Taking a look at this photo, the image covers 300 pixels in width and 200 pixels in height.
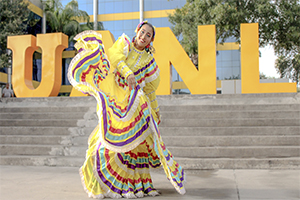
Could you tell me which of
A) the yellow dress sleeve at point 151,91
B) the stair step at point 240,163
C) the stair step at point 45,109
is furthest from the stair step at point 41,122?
the yellow dress sleeve at point 151,91

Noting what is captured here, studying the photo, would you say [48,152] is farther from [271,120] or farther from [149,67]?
[271,120]

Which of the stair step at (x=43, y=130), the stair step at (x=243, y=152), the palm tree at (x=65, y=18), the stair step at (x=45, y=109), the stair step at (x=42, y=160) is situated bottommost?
the stair step at (x=42, y=160)

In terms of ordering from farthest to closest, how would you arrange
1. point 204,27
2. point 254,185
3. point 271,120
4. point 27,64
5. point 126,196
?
point 27,64 < point 204,27 < point 271,120 < point 254,185 < point 126,196

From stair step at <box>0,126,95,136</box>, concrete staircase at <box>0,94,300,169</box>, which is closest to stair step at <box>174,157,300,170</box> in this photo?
concrete staircase at <box>0,94,300,169</box>

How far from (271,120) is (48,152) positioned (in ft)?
16.1

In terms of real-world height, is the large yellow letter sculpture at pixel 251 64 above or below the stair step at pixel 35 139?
above

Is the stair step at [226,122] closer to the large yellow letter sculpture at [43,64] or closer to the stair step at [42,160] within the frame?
the stair step at [42,160]

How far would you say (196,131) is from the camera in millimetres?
6543

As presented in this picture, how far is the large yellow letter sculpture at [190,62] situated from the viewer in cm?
970

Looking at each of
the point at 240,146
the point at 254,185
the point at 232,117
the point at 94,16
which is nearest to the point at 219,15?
the point at 232,117

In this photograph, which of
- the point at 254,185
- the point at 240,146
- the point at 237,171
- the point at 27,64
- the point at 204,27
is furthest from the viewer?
the point at 27,64

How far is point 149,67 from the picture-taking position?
3686mm

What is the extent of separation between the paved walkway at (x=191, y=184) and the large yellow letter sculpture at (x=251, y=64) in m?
4.76

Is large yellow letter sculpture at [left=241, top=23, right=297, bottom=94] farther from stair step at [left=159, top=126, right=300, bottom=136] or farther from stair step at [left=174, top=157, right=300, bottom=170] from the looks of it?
stair step at [left=174, top=157, right=300, bottom=170]
